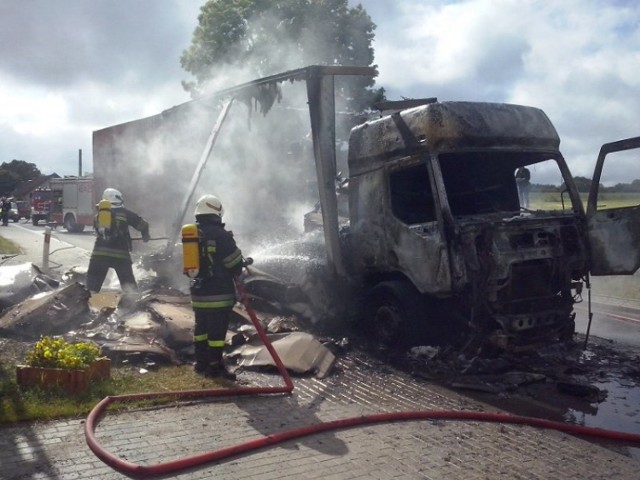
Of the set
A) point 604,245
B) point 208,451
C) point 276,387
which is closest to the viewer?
point 208,451

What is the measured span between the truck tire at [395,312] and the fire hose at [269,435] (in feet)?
5.77

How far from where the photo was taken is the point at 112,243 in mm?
8828

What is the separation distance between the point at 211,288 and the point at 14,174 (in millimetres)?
75329

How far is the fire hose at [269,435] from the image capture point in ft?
12.0

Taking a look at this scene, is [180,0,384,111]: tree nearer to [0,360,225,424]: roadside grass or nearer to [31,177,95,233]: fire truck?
[31,177,95,233]: fire truck

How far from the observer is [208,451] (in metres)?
4.02

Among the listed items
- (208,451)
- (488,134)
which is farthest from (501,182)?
(208,451)

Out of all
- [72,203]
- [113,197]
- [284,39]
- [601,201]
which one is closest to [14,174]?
[72,203]

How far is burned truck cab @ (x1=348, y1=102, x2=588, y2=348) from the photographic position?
239 inches

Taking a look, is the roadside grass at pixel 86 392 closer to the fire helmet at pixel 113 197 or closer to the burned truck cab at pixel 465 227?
the burned truck cab at pixel 465 227

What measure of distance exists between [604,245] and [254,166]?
11.8 m

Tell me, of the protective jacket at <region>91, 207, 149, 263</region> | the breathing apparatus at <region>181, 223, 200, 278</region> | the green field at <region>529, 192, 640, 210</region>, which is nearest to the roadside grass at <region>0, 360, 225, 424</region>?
the breathing apparatus at <region>181, 223, 200, 278</region>

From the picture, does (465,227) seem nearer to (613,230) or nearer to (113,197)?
(613,230)

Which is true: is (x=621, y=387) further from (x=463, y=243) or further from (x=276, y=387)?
(x=276, y=387)
